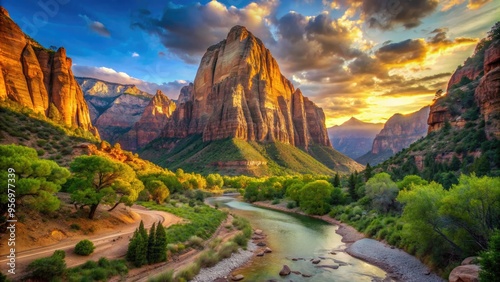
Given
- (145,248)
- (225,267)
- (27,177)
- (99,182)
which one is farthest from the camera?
(99,182)

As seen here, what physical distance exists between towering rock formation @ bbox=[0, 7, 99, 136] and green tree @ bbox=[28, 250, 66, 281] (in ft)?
209

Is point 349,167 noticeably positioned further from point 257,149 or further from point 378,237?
point 378,237

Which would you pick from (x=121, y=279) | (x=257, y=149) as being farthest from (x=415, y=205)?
(x=257, y=149)

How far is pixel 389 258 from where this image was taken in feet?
Answer: 93.8

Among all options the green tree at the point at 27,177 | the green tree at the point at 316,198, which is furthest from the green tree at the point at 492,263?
the green tree at the point at 316,198

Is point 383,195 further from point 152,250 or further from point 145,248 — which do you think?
point 145,248

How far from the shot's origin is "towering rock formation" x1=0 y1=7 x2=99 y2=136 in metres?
68.8

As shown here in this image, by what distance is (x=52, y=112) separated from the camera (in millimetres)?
82125

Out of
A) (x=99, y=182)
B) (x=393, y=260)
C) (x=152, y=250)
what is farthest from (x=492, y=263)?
(x=99, y=182)

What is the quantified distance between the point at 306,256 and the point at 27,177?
2656 centimetres

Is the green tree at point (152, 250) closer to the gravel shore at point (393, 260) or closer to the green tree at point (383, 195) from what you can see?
the gravel shore at point (393, 260)

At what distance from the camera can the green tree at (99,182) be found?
2605 centimetres

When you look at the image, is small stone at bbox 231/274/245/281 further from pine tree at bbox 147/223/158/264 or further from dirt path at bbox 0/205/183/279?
dirt path at bbox 0/205/183/279

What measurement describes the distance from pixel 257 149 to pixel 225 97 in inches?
1928
